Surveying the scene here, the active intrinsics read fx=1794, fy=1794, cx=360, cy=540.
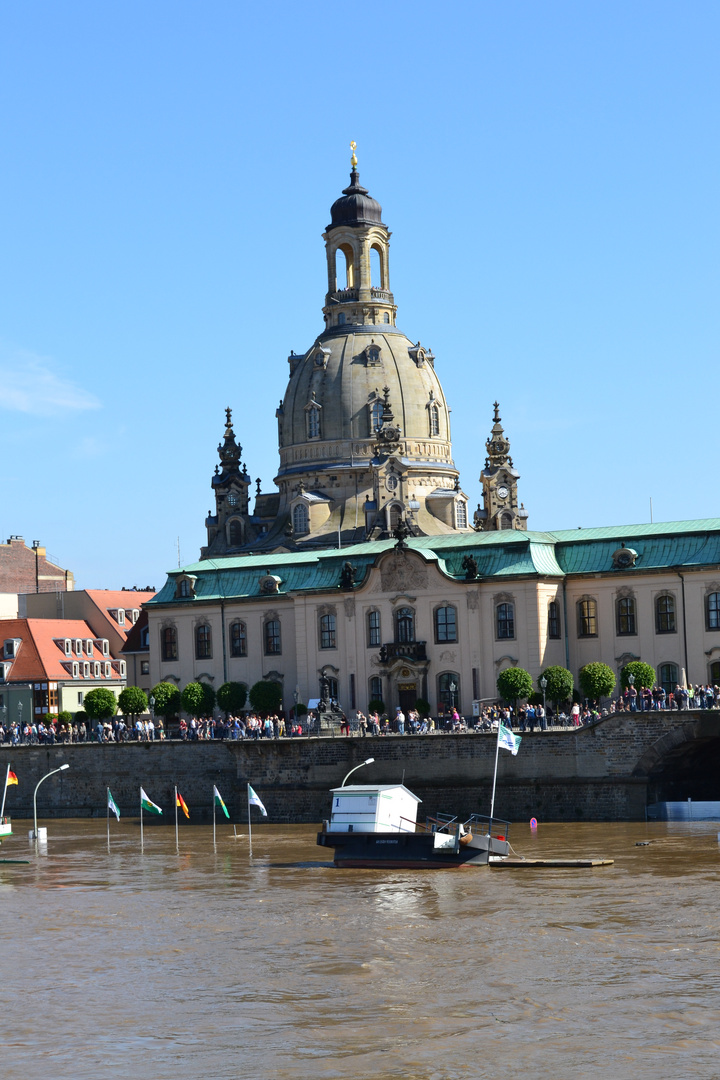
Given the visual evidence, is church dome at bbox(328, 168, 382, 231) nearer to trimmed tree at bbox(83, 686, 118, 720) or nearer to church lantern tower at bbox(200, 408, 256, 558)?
church lantern tower at bbox(200, 408, 256, 558)

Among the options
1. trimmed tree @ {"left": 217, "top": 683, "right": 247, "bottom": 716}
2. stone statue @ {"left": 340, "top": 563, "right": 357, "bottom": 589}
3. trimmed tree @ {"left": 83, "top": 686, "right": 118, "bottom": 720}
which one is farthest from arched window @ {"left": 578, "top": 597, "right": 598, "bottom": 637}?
trimmed tree @ {"left": 83, "top": 686, "right": 118, "bottom": 720}

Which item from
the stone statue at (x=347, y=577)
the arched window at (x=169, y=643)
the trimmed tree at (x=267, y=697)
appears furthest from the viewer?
the arched window at (x=169, y=643)

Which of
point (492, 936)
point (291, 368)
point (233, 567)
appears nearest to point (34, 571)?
point (291, 368)

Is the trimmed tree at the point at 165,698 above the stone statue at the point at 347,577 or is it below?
below

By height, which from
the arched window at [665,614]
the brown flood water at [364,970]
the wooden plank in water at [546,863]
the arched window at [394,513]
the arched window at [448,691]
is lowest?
the brown flood water at [364,970]

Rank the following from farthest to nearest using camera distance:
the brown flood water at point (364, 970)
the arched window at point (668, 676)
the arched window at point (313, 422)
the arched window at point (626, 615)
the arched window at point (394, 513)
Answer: the arched window at point (313, 422) < the arched window at point (394, 513) < the arched window at point (626, 615) < the arched window at point (668, 676) < the brown flood water at point (364, 970)

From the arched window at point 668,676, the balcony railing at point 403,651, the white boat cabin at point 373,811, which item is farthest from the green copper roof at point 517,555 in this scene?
the white boat cabin at point 373,811

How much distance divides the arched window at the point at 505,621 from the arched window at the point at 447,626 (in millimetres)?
2088

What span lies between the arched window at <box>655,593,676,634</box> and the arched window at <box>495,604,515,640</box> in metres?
6.45

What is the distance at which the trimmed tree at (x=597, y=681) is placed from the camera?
7562 centimetres

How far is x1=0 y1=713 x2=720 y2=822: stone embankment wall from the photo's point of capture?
6944 cm

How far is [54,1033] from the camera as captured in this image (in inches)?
1355

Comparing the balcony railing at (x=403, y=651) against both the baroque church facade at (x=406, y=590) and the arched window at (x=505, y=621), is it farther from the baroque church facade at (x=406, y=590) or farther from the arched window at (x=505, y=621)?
the arched window at (x=505, y=621)

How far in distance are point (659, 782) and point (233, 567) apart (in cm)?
2901
